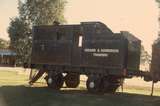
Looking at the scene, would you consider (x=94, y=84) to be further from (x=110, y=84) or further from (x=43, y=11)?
(x=43, y=11)

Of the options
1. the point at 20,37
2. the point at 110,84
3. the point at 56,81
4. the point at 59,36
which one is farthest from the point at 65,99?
the point at 20,37

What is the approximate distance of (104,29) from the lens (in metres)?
25.9

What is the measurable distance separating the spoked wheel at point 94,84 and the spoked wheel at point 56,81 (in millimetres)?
3058

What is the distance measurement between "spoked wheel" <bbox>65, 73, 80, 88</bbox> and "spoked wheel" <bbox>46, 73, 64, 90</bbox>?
48 centimetres

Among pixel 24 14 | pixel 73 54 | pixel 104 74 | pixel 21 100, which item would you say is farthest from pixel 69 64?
pixel 24 14

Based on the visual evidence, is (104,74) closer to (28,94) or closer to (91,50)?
(91,50)

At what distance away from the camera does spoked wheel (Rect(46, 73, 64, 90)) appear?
28.3 m

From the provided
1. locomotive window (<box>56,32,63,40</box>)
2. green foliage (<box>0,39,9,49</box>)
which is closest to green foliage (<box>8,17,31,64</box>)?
locomotive window (<box>56,32,63,40</box>)

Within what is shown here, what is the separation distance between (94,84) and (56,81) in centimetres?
365

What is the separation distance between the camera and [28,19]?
68.6 metres

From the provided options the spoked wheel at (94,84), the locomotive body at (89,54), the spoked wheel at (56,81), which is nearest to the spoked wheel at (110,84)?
the locomotive body at (89,54)

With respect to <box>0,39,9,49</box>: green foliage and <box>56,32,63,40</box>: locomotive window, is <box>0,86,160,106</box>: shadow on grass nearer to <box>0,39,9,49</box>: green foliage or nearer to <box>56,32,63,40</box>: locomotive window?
<box>56,32,63,40</box>: locomotive window

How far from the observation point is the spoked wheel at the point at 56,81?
28319 mm

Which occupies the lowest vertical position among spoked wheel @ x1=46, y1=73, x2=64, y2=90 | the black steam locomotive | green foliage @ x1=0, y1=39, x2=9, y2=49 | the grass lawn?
the grass lawn
